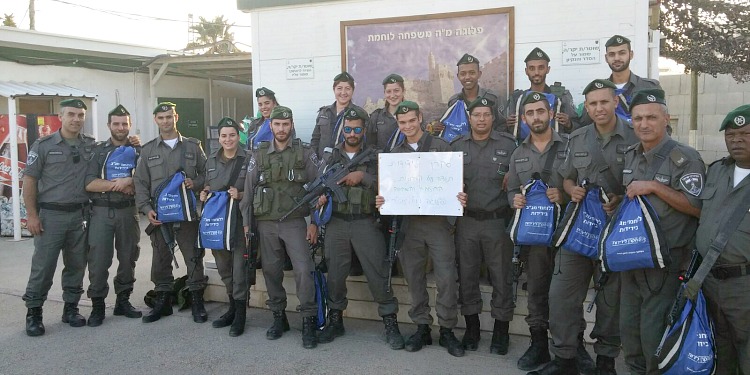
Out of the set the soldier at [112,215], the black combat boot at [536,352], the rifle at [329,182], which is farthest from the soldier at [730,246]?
the soldier at [112,215]

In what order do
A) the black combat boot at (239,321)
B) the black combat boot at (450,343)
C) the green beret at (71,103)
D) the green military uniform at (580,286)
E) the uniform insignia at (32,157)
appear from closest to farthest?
the green military uniform at (580,286) < the black combat boot at (450,343) < the black combat boot at (239,321) < the uniform insignia at (32,157) < the green beret at (71,103)

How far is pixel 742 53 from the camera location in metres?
15.5

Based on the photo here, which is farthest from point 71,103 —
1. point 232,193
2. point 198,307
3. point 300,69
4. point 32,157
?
point 300,69

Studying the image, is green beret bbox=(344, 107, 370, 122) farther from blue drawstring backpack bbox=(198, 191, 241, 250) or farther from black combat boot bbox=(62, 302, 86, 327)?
black combat boot bbox=(62, 302, 86, 327)

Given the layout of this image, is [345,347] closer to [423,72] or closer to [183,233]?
[183,233]

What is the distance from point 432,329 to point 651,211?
2.49 meters

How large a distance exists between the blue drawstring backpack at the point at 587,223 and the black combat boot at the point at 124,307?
170 inches

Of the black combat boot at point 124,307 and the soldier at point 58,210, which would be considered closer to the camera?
the soldier at point 58,210

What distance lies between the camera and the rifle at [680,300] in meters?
3.26

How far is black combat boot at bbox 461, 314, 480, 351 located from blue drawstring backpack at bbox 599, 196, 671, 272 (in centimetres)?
150

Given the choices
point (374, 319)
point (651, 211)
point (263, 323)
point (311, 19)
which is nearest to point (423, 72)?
point (311, 19)

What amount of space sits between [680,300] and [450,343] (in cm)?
190

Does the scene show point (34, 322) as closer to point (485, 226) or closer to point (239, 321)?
point (239, 321)

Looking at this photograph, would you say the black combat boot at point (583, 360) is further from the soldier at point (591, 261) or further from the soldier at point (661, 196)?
the soldier at point (661, 196)
